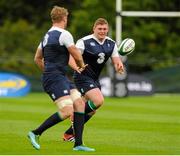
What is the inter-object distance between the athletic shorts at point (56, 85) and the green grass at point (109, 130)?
85 cm

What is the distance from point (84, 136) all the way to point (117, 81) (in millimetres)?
17235

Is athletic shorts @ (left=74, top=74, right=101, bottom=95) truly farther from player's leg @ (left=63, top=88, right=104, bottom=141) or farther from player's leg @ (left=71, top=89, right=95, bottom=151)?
player's leg @ (left=71, top=89, right=95, bottom=151)

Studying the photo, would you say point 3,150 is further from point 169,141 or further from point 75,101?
point 169,141

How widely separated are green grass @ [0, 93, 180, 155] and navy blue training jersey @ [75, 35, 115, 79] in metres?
1.21

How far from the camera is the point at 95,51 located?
15.0m

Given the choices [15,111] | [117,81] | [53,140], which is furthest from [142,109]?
[53,140]

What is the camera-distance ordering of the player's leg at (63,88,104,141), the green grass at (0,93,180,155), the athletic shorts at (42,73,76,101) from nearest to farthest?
the athletic shorts at (42,73,76,101) < the green grass at (0,93,180,155) < the player's leg at (63,88,104,141)

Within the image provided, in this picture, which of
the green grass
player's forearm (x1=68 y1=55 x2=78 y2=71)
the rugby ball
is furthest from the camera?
the rugby ball

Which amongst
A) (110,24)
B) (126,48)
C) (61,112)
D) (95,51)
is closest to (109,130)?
(126,48)

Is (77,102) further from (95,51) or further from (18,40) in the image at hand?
(18,40)

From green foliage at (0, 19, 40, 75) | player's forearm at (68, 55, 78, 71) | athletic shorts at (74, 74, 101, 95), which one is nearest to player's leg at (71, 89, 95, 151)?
player's forearm at (68, 55, 78, 71)

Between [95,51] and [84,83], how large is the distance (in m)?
0.59

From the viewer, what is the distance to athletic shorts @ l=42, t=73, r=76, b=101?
13266 millimetres

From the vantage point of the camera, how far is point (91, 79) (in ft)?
49.0
